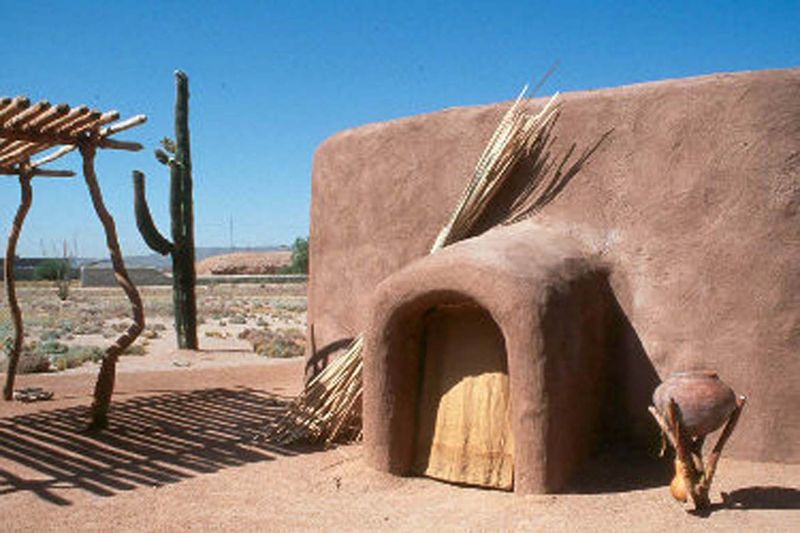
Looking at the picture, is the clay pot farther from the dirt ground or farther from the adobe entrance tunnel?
the adobe entrance tunnel


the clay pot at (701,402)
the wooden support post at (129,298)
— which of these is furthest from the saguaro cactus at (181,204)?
the clay pot at (701,402)

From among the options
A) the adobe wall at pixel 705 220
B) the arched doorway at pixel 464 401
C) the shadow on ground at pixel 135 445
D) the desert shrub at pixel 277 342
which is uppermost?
the adobe wall at pixel 705 220

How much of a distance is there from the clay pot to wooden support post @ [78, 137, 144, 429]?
502cm

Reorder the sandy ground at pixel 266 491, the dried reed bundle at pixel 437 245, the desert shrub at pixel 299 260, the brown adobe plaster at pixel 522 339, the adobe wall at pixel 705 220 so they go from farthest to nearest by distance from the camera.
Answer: the desert shrub at pixel 299 260
the dried reed bundle at pixel 437 245
the adobe wall at pixel 705 220
the brown adobe plaster at pixel 522 339
the sandy ground at pixel 266 491

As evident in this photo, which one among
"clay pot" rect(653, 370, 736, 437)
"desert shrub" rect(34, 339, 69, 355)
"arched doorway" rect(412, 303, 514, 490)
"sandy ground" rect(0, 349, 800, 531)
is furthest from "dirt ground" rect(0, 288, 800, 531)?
"desert shrub" rect(34, 339, 69, 355)

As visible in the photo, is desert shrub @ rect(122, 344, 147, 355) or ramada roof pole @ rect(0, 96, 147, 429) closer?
ramada roof pole @ rect(0, 96, 147, 429)

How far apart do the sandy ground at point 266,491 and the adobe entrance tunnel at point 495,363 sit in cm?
21

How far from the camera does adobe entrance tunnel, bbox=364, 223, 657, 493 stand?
471 cm

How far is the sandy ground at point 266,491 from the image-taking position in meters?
4.44

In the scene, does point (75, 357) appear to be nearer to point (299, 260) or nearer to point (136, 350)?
point (136, 350)

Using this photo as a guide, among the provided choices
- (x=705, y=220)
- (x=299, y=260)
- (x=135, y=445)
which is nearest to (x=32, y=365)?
(x=135, y=445)

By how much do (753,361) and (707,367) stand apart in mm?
281

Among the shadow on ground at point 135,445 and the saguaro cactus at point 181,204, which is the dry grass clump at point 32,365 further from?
the shadow on ground at point 135,445

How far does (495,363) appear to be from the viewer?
17.2 feet
